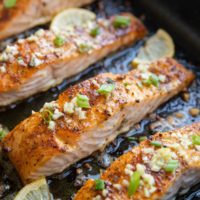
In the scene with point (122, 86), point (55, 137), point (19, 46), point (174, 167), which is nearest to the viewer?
point (174, 167)

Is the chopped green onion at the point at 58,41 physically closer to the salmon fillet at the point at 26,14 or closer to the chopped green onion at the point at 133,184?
the salmon fillet at the point at 26,14

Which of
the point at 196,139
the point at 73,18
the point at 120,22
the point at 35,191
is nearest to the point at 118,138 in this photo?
the point at 196,139

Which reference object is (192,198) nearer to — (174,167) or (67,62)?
(174,167)

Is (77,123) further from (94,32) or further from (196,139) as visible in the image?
(94,32)

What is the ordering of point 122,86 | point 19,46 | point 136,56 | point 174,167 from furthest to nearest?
point 136,56, point 19,46, point 122,86, point 174,167

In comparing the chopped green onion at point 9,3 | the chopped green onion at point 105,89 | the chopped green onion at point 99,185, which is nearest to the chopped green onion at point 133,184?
the chopped green onion at point 99,185

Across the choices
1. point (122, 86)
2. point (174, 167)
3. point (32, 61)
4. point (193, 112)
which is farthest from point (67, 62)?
point (174, 167)

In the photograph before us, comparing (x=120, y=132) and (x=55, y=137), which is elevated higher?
(x=55, y=137)
